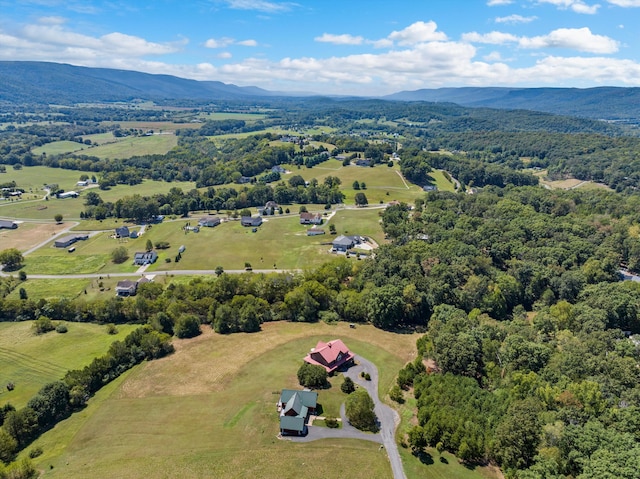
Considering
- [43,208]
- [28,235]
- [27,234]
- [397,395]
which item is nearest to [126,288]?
[28,235]

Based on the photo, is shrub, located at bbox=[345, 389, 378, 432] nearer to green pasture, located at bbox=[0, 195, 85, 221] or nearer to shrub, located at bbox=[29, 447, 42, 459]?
shrub, located at bbox=[29, 447, 42, 459]

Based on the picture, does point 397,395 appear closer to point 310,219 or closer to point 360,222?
point 360,222

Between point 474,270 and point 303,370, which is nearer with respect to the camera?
point 303,370

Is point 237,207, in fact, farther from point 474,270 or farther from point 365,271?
point 474,270

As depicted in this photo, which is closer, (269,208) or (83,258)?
(83,258)

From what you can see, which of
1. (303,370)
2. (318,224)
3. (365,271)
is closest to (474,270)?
(365,271)

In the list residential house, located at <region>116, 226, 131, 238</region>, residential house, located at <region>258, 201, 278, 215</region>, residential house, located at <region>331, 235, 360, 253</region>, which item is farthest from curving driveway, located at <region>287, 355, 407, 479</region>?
residential house, located at <region>258, 201, 278, 215</region>
